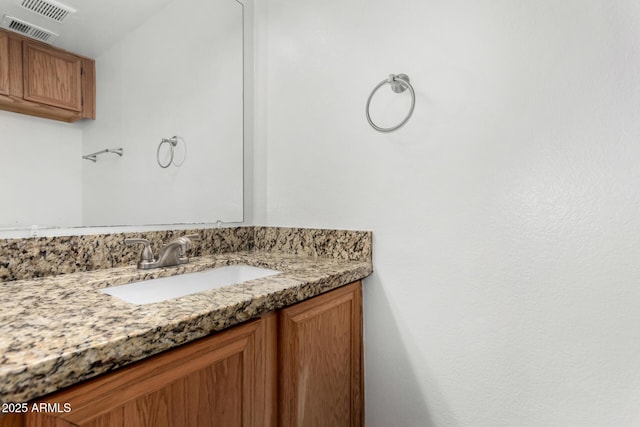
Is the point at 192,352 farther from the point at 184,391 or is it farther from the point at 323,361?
the point at 323,361

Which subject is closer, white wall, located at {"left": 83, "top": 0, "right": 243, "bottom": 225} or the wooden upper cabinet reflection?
the wooden upper cabinet reflection

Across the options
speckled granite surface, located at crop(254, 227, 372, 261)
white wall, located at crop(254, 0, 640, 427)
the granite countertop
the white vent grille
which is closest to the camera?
the granite countertop

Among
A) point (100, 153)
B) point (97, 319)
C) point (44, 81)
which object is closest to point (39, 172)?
point (100, 153)

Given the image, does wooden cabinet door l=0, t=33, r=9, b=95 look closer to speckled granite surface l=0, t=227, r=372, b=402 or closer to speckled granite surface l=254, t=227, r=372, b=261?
speckled granite surface l=0, t=227, r=372, b=402

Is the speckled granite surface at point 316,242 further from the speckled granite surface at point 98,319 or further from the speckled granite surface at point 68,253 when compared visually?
the speckled granite surface at point 68,253

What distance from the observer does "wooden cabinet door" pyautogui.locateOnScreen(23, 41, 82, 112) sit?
3.07 feet

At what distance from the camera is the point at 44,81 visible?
96 centimetres

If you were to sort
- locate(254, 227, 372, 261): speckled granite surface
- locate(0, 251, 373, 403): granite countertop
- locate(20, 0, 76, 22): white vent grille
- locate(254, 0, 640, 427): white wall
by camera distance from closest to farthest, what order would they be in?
locate(0, 251, 373, 403): granite countertop, locate(254, 0, 640, 427): white wall, locate(20, 0, 76, 22): white vent grille, locate(254, 227, 372, 261): speckled granite surface

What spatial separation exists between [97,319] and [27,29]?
945 mm

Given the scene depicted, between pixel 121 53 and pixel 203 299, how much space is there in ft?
3.33

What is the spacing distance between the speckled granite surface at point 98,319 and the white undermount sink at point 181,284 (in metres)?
0.03

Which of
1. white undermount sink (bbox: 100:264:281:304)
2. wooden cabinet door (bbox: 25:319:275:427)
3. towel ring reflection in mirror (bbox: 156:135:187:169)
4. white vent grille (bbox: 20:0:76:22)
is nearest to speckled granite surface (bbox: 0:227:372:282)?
white undermount sink (bbox: 100:264:281:304)

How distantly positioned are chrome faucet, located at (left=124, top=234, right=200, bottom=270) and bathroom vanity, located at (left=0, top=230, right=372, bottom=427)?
0.05m

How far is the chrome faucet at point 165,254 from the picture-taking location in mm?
1069
